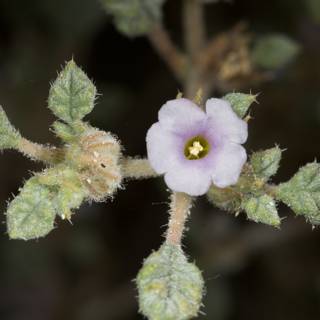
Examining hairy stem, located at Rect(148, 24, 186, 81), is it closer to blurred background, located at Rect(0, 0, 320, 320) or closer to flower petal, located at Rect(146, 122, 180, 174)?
blurred background, located at Rect(0, 0, 320, 320)

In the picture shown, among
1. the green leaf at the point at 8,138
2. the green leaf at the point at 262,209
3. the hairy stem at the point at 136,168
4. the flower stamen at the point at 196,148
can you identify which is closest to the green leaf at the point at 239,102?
the flower stamen at the point at 196,148

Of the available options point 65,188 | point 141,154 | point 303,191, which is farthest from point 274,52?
point 65,188

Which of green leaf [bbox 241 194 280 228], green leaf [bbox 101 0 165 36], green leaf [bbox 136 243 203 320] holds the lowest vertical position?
green leaf [bbox 136 243 203 320]

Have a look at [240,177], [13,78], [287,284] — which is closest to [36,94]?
[13,78]

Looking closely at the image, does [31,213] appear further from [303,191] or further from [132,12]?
[132,12]

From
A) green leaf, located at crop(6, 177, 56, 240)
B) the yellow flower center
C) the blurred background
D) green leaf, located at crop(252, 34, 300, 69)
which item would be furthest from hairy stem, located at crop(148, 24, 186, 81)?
green leaf, located at crop(6, 177, 56, 240)

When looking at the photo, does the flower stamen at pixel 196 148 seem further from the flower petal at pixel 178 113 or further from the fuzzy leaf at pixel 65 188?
the fuzzy leaf at pixel 65 188
